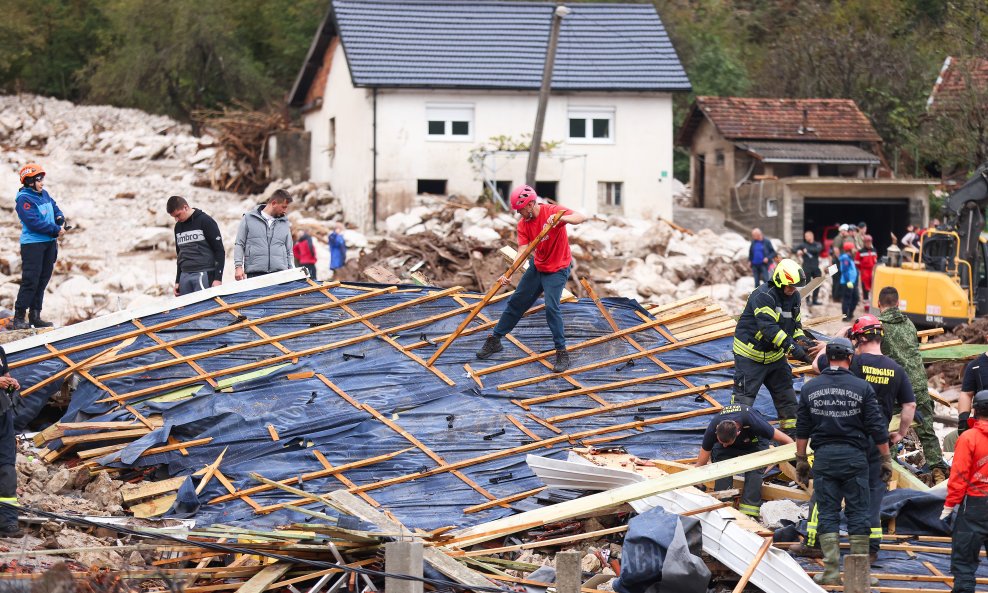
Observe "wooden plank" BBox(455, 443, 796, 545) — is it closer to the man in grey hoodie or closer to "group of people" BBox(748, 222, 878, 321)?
the man in grey hoodie

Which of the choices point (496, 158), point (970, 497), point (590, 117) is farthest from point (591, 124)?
point (970, 497)

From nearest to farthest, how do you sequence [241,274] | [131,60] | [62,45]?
1. [241,274]
2. [131,60]
3. [62,45]

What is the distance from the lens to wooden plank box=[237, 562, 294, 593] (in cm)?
805

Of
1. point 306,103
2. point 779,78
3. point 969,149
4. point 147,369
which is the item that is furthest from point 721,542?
point 779,78

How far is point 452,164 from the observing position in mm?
28641

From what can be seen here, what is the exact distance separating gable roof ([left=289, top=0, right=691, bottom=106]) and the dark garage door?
14.9 feet

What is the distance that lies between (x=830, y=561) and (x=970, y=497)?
0.92 meters

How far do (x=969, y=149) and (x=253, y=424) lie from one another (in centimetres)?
2034

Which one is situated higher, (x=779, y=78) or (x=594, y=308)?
(x=779, y=78)

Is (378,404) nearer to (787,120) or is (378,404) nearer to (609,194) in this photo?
(609,194)

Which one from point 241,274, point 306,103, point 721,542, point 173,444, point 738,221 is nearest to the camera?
point 721,542

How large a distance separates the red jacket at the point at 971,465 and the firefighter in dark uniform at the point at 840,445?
1.55 feet

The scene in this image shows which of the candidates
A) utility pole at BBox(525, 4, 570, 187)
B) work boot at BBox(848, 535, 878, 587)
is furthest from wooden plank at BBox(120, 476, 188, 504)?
utility pole at BBox(525, 4, 570, 187)

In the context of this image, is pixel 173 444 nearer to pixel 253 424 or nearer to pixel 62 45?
pixel 253 424
